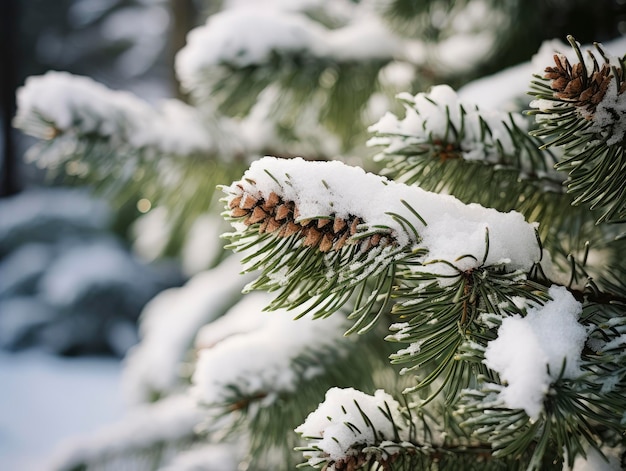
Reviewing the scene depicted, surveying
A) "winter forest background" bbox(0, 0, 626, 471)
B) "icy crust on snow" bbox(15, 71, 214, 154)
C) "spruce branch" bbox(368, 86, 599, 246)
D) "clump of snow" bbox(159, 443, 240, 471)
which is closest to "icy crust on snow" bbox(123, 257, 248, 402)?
"winter forest background" bbox(0, 0, 626, 471)

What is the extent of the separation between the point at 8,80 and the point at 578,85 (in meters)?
8.60

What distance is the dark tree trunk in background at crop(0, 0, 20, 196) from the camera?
23.6 ft

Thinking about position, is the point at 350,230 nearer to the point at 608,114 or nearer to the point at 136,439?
the point at 608,114

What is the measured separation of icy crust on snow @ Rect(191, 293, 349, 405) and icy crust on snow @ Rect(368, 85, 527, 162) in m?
0.23

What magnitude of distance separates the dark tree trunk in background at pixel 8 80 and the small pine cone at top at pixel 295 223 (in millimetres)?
7983

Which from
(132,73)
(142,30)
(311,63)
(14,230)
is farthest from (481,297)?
(132,73)

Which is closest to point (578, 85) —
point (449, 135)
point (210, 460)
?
point (449, 135)

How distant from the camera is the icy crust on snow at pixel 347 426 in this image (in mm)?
377

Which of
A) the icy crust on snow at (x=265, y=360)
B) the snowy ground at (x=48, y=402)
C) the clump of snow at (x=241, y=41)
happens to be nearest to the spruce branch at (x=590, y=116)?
the icy crust on snow at (x=265, y=360)

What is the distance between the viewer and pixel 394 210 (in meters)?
0.36

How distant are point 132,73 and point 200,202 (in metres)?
8.26

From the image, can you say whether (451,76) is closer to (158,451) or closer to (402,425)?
(402,425)

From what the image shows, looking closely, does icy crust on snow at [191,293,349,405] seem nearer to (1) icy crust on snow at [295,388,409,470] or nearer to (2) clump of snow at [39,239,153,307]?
(1) icy crust on snow at [295,388,409,470]

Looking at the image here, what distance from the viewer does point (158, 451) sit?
1171 mm
